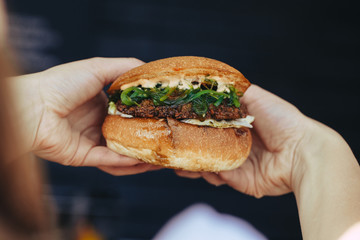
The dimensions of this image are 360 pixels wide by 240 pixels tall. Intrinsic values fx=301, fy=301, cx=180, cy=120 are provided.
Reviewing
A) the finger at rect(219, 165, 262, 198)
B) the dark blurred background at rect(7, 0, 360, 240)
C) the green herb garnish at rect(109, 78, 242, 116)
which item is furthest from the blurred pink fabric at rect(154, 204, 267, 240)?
the green herb garnish at rect(109, 78, 242, 116)

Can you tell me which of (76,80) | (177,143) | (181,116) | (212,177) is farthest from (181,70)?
(212,177)

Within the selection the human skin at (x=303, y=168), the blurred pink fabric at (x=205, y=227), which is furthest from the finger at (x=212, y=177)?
the blurred pink fabric at (x=205, y=227)

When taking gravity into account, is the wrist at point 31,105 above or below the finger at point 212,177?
above

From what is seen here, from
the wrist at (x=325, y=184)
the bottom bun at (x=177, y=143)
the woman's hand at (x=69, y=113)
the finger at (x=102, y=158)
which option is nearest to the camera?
the wrist at (x=325, y=184)

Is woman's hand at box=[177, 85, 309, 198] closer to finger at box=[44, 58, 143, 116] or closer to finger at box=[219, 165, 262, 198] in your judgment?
finger at box=[219, 165, 262, 198]

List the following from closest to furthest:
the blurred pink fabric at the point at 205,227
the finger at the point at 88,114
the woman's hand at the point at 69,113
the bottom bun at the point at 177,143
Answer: the bottom bun at the point at 177,143 → the woman's hand at the point at 69,113 → the finger at the point at 88,114 → the blurred pink fabric at the point at 205,227

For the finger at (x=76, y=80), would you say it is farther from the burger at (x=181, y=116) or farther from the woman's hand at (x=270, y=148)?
the woman's hand at (x=270, y=148)

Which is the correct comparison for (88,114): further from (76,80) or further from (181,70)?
(181,70)
